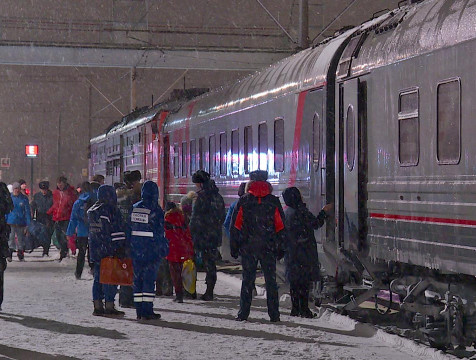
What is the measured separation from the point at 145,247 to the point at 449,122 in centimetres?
443

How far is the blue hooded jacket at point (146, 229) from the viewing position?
13.4 metres

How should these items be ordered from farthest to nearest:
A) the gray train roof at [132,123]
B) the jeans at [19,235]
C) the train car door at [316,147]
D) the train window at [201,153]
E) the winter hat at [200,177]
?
the gray train roof at [132,123] < the jeans at [19,235] < the train window at [201,153] < the winter hat at [200,177] < the train car door at [316,147]

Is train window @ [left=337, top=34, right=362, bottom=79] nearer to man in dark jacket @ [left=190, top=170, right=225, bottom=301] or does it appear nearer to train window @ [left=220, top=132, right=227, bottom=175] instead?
man in dark jacket @ [left=190, top=170, right=225, bottom=301]

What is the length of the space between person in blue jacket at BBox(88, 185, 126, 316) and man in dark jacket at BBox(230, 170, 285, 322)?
143 centimetres

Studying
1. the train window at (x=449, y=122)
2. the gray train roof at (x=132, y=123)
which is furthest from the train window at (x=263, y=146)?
the gray train roof at (x=132, y=123)

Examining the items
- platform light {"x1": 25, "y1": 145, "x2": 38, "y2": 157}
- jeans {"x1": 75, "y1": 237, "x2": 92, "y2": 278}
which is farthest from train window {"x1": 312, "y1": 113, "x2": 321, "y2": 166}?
platform light {"x1": 25, "y1": 145, "x2": 38, "y2": 157}

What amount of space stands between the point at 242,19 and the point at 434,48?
28.6m

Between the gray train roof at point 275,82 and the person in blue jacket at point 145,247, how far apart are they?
2.71m

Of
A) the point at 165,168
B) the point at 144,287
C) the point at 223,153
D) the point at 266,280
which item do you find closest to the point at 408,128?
the point at 266,280

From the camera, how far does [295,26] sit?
39.8 metres

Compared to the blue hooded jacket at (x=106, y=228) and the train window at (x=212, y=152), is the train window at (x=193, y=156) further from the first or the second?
the blue hooded jacket at (x=106, y=228)

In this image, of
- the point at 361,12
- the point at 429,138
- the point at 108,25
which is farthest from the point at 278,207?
the point at 361,12

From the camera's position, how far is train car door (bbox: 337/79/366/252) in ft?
42.8

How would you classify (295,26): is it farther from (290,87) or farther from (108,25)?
(290,87)
